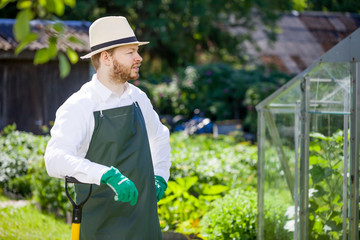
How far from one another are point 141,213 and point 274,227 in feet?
6.88

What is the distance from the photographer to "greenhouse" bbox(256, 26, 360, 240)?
3.76 m

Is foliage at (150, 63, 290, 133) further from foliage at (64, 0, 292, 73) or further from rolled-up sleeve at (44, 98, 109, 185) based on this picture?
rolled-up sleeve at (44, 98, 109, 185)

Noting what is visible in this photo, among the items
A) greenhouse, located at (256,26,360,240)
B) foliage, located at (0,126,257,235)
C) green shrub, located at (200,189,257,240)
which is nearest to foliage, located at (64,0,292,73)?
foliage, located at (0,126,257,235)

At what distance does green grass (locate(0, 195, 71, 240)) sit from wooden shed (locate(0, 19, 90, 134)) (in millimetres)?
4519

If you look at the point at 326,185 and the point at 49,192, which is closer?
the point at 326,185

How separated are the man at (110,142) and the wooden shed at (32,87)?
25.3ft

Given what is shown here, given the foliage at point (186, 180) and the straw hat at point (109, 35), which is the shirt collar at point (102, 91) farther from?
the foliage at point (186, 180)

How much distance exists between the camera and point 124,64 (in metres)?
3.16

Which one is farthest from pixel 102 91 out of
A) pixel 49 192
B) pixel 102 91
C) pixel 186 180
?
pixel 49 192

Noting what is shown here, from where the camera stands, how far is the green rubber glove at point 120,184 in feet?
9.21

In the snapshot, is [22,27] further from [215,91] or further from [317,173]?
[215,91]

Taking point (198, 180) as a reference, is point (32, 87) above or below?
above

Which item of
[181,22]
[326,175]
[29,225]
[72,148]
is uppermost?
[181,22]

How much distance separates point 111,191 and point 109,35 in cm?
82
